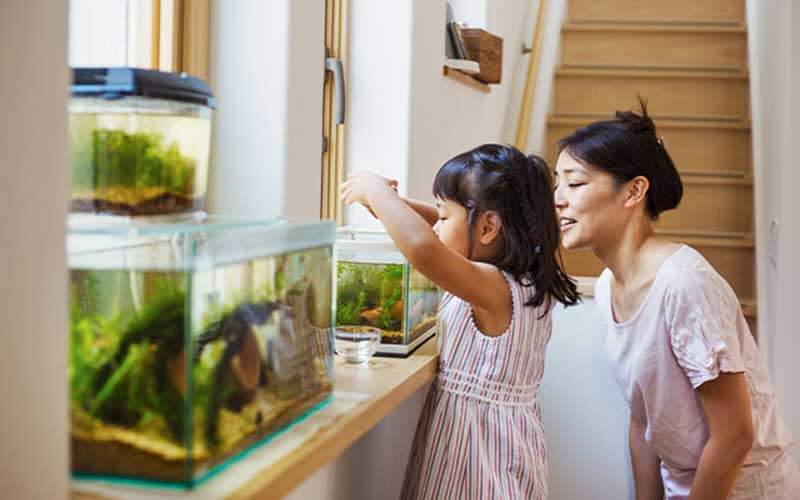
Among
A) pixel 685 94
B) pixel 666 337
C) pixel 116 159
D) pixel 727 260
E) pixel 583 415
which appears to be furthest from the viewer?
→ pixel 685 94

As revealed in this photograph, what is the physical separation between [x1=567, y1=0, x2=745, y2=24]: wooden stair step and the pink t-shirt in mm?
3186

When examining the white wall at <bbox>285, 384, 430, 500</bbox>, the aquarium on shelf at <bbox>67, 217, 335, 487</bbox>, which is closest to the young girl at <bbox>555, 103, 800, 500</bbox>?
the white wall at <bbox>285, 384, 430, 500</bbox>

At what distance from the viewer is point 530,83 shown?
411 centimetres

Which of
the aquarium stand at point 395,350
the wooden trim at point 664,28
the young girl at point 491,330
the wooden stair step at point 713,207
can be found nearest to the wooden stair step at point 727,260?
the wooden stair step at point 713,207

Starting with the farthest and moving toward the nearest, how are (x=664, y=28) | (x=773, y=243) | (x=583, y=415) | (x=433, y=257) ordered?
(x=664, y=28)
(x=773, y=243)
(x=583, y=415)
(x=433, y=257)

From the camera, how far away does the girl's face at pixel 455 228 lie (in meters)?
1.88

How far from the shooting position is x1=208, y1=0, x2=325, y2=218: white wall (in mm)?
1771

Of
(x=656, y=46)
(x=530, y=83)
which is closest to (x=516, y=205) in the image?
(x=530, y=83)

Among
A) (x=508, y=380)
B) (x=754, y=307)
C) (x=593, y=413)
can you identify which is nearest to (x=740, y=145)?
(x=754, y=307)

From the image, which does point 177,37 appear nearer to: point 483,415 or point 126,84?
point 126,84

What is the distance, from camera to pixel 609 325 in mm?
2209

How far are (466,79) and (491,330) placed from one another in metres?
1.47

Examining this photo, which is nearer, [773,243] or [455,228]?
[455,228]

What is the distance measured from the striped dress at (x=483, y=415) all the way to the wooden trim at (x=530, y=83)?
206cm
